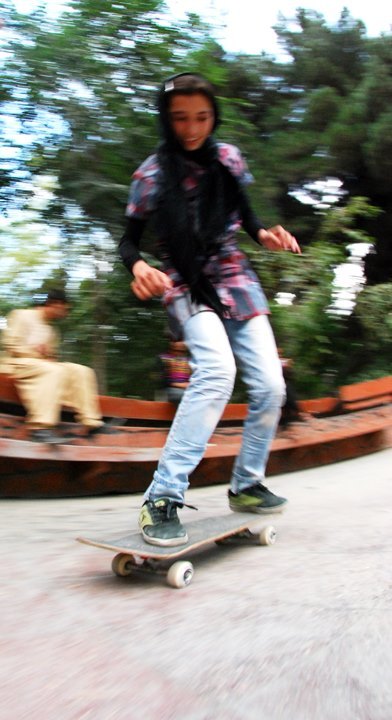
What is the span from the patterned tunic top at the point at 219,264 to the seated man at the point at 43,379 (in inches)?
73.3

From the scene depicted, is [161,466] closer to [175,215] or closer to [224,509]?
[175,215]

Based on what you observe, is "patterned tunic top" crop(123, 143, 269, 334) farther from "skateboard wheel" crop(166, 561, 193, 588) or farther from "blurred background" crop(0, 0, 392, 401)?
"blurred background" crop(0, 0, 392, 401)

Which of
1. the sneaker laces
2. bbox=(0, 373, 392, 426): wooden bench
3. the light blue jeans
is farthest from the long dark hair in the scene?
bbox=(0, 373, 392, 426): wooden bench

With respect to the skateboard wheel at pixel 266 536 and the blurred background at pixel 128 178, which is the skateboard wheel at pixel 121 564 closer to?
the skateboard wheel at pixel 266 536

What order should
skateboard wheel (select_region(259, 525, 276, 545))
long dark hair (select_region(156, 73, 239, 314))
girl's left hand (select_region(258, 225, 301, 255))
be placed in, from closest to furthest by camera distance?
1. long dark hair (select_region(156, 73, 239, 314))
2. skateboard wheel (select_region(259, 525, 276, 545))
3. girl's left hand (select_region(258, 225, 301, 255))

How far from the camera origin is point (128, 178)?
582 cm

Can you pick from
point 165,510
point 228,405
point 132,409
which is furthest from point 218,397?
point 228,405

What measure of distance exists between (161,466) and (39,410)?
203 centimetres

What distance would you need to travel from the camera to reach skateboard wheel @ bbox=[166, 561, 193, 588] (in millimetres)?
1859

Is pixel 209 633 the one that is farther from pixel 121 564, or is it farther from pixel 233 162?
pixel 233 162

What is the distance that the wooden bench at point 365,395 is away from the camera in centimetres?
584

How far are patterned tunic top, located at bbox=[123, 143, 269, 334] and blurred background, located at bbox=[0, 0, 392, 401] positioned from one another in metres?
3.37

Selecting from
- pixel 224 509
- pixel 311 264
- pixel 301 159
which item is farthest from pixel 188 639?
pixel 301 159

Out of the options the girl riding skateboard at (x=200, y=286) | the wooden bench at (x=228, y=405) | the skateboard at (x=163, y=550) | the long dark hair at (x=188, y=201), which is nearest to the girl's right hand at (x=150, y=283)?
the girl riding skateboard at (x=200, y=286)
